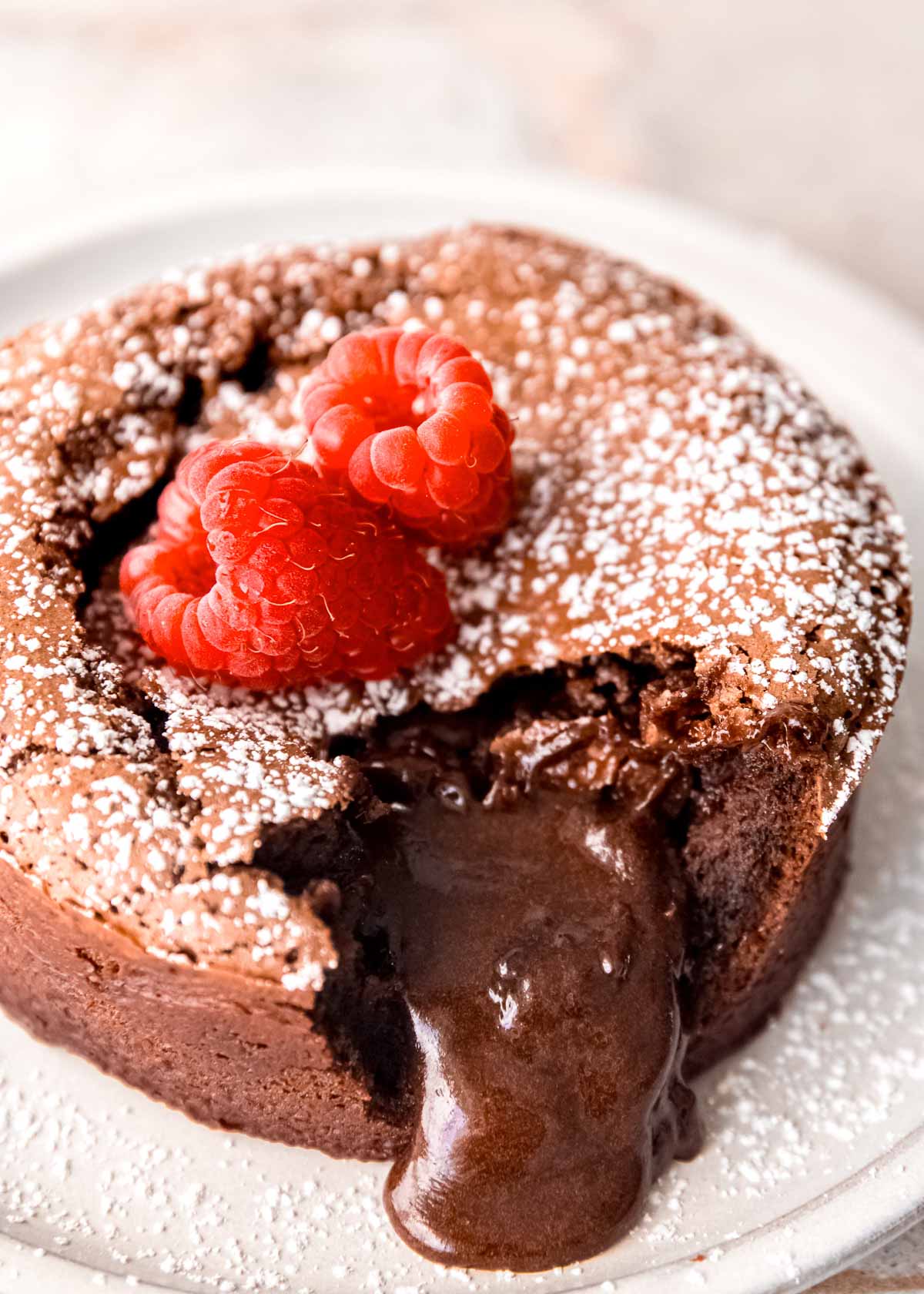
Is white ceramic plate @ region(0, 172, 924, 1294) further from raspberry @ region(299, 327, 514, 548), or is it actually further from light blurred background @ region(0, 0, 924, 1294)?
light blurred background @ region(0, 0, 924, 1294)

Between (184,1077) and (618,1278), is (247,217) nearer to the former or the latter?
(184,1077)

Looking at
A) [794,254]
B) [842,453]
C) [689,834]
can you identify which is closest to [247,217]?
[794,254]

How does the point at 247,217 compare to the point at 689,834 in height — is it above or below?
above

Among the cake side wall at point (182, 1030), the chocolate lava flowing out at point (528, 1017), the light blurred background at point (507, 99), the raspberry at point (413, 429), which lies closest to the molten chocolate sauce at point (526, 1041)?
the chocolate lava flowing out at point (528, 1017)

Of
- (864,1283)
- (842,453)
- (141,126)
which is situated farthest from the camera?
(141,126)

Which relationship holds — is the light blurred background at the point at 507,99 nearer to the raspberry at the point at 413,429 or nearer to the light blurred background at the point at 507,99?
the light blurred background at the point at 507,99

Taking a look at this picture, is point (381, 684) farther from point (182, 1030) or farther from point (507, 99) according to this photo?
point (507, 99)

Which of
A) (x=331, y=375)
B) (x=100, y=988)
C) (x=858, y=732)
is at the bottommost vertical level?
(x=100, y=988)

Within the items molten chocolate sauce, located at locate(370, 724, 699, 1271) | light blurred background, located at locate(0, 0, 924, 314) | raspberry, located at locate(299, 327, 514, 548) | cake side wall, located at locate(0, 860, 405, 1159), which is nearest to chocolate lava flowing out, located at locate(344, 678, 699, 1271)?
molten chocolate sauce, located at locate(370, 724, 699, 1271)
